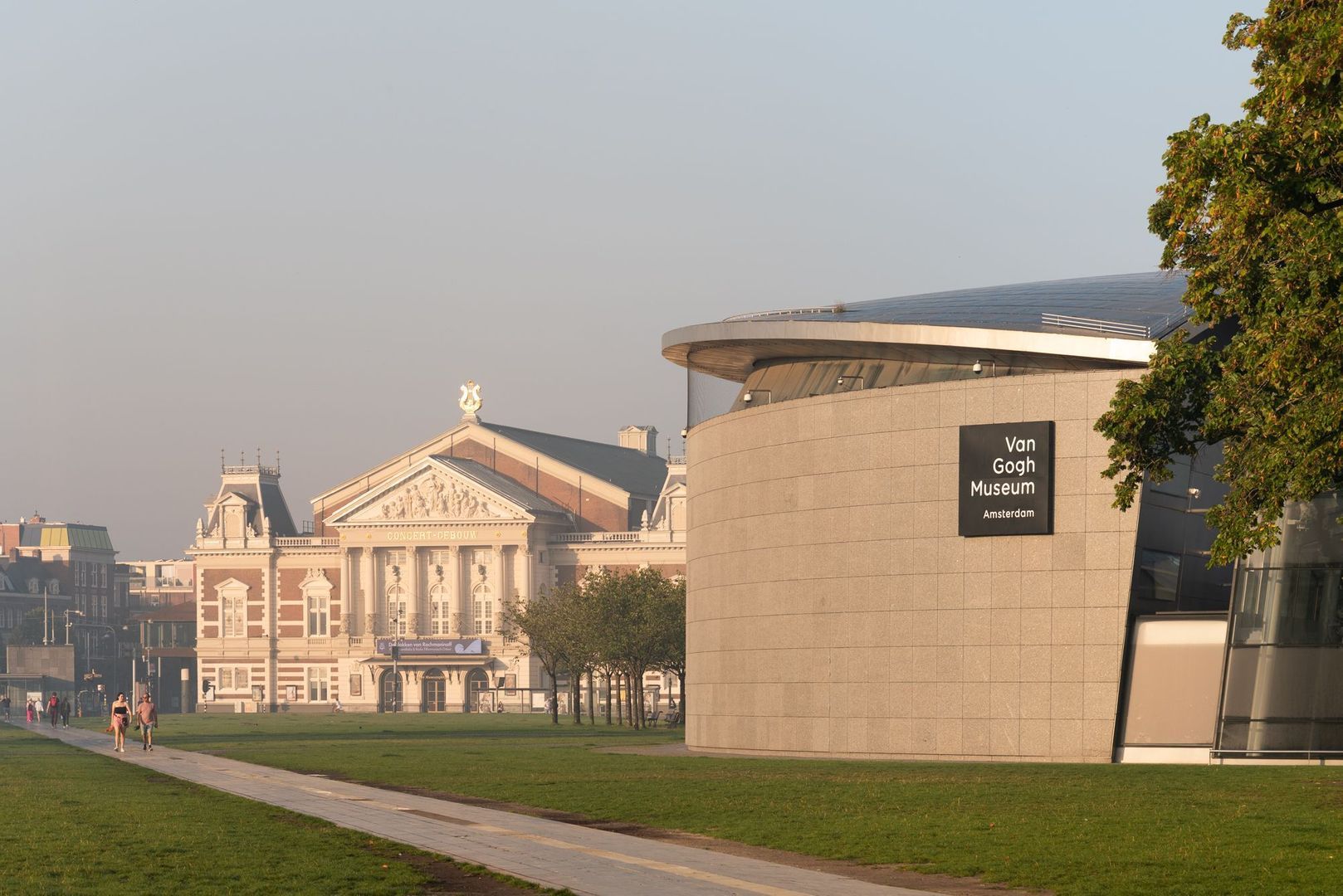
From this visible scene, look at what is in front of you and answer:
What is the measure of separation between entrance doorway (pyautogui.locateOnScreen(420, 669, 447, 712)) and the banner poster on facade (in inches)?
96.1

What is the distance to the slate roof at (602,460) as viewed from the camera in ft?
527

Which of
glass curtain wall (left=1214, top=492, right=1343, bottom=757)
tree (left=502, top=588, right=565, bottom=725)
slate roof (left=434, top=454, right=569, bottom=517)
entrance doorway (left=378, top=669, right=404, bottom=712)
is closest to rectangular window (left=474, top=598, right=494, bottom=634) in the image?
entrance doorway (left=378, top=669, right=404, bottom=712)

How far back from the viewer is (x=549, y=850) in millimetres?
23766

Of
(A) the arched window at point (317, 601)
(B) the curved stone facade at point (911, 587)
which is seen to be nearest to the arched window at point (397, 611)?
(A) the arched window at point (317, 601)

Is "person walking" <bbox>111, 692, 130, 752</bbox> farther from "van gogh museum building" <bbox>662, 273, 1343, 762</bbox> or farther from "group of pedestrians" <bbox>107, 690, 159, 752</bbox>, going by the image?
"van gogh museum building" <bbox>662, 273, 1343, 762</bbox>

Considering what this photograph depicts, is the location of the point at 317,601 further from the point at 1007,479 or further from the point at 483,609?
the point at 1007,479

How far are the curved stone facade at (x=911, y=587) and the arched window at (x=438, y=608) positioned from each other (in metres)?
104

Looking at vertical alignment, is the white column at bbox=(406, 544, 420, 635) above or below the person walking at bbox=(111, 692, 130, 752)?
below

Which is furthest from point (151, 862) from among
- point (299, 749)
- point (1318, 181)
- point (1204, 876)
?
point (299, 749)

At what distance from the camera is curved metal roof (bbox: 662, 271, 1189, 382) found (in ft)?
149

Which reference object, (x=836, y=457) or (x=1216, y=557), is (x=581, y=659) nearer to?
(x=836, y=457)

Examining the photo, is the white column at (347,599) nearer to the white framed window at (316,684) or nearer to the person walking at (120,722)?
the white framed window at (316,684)

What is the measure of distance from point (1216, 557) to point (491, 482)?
417 ft

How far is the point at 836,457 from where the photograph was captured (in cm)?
4850
